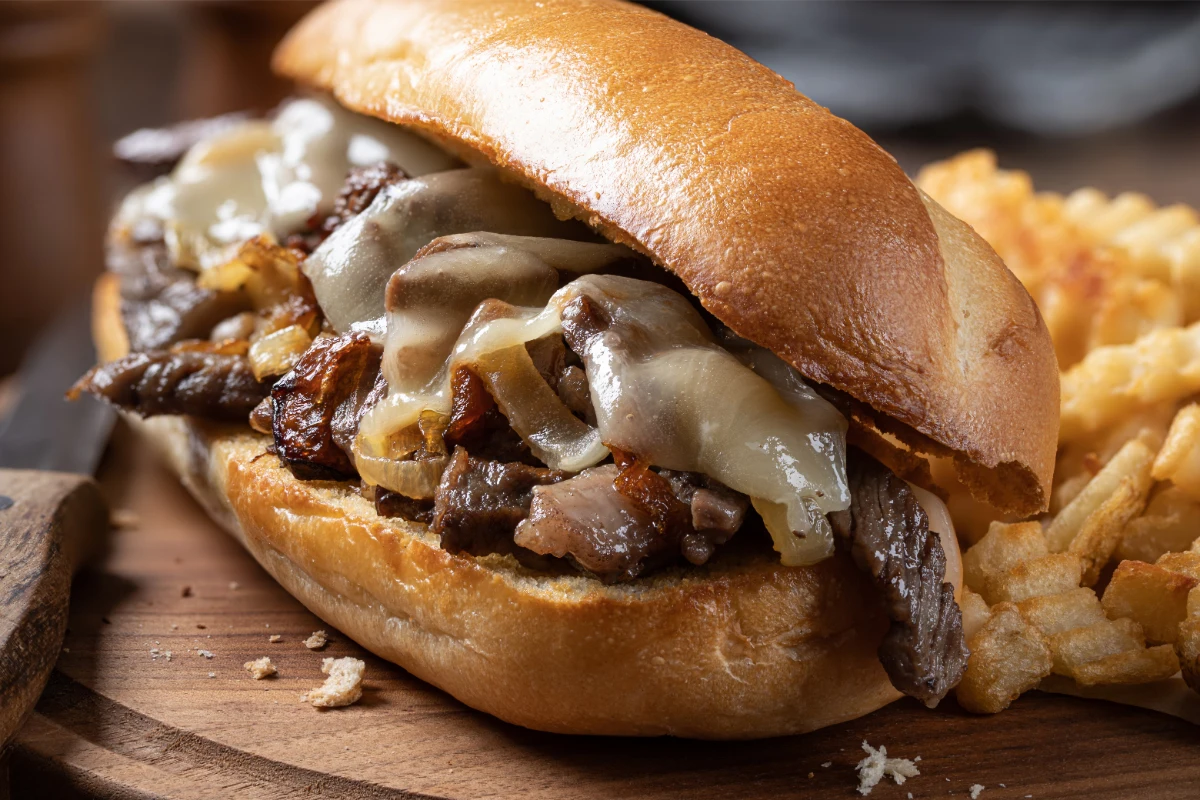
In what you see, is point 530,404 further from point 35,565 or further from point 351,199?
point 35,565

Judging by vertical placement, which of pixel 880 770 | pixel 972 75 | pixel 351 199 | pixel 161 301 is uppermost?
pixel 972 75

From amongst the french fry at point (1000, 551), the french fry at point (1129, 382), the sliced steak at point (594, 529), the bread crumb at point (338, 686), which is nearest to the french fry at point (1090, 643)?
the french fry at point (1000, 551)

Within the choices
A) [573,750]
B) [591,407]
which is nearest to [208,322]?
[591,407]

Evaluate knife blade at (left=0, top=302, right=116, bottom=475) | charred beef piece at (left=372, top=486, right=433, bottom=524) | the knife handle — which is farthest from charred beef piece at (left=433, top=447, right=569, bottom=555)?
knife blade at (left=0, top=302, right=116, bottom=475)

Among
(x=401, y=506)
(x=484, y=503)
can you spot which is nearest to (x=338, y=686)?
(x=401, y=506)

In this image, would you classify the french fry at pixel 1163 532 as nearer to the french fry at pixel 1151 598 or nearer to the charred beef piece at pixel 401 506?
the french fry at pixel 1151 598

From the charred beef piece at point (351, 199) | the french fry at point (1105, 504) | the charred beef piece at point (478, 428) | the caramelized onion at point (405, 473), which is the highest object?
the charred beef piece at point (351, 199)
